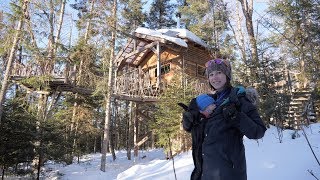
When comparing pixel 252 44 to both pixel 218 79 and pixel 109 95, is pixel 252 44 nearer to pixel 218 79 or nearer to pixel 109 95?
pixel 109 95

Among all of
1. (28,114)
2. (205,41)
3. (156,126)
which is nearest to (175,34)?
(205,41)

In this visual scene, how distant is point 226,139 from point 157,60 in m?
17.0

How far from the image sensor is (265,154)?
24.8ft

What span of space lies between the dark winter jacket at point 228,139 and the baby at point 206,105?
0.04 m

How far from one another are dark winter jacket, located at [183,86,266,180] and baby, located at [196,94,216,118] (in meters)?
0.04

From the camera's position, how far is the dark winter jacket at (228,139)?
2283mm

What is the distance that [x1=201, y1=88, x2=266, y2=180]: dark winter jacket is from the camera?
2283 mm

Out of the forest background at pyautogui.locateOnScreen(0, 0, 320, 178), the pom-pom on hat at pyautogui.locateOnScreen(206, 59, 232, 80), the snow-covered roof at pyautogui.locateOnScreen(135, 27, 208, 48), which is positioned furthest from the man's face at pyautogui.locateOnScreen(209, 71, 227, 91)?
the snow-covered roof at pyautogui.locateOnScreen(135, 27, 208, 48)

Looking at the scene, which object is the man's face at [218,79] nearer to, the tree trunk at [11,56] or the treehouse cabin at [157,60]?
the tree trunk at [11,56]

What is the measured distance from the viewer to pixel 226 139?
2.40 meters

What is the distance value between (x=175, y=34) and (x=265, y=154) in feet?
47.5

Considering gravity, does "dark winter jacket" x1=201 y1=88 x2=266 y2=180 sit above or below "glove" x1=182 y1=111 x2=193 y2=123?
below

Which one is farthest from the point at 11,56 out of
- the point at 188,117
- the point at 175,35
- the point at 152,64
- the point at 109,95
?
the point at 152,64

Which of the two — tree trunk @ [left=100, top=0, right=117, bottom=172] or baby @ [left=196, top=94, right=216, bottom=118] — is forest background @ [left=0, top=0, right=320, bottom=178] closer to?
tree trunk @ [left=100, top=0, right=117, bottom=172]
